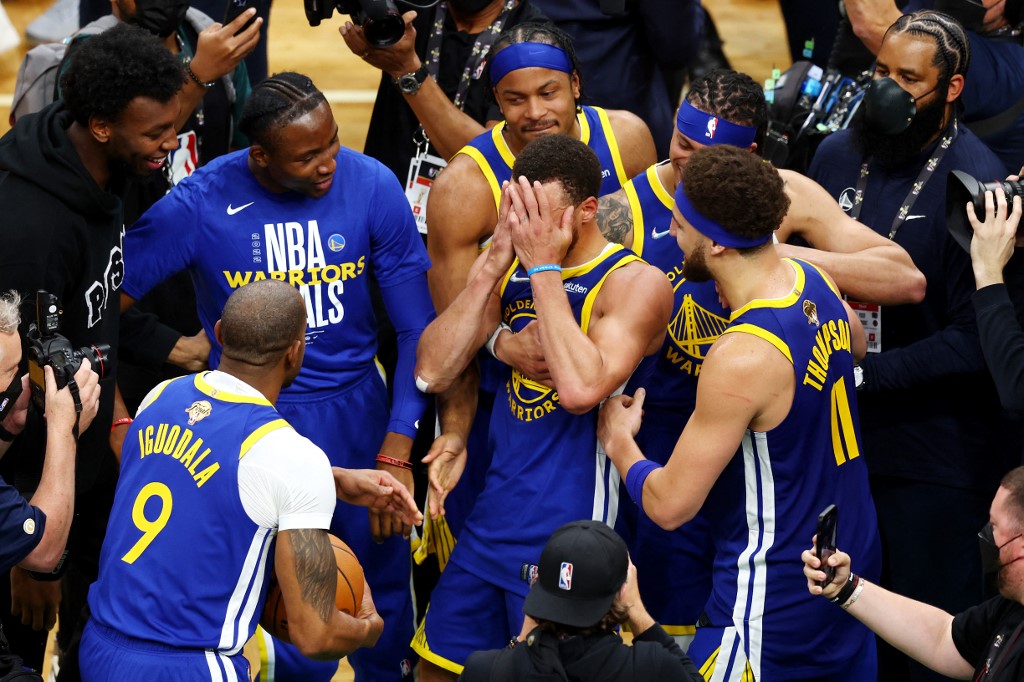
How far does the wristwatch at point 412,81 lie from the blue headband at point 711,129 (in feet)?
3.94

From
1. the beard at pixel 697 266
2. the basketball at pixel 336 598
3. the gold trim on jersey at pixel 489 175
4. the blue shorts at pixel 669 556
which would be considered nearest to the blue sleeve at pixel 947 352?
the blue shorts at pixel 669 556

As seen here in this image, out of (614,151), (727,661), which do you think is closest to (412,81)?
(614,151)

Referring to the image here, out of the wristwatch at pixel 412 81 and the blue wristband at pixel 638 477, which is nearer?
the blue wristband at pixel 638 477

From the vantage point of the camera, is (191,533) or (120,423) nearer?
(191,533)

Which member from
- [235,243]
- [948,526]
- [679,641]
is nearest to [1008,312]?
[948,526]

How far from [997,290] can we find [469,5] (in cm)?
233

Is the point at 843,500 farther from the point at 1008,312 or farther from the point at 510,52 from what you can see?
the point at 510,52

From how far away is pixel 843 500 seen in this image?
372 cm

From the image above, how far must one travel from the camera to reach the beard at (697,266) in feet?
11.9

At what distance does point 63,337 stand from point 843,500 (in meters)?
2.24

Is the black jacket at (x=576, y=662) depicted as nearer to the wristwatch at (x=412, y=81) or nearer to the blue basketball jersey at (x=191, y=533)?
the blue basketball jersey at (x=191, y=533)

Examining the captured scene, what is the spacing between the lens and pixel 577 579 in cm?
304

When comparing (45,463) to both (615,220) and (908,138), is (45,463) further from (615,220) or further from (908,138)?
(908,138)

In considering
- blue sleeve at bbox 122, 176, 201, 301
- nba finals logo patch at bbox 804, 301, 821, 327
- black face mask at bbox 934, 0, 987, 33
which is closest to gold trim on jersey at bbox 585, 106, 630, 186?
nba finals logo patch at bbox 804, 301, 821, 327
